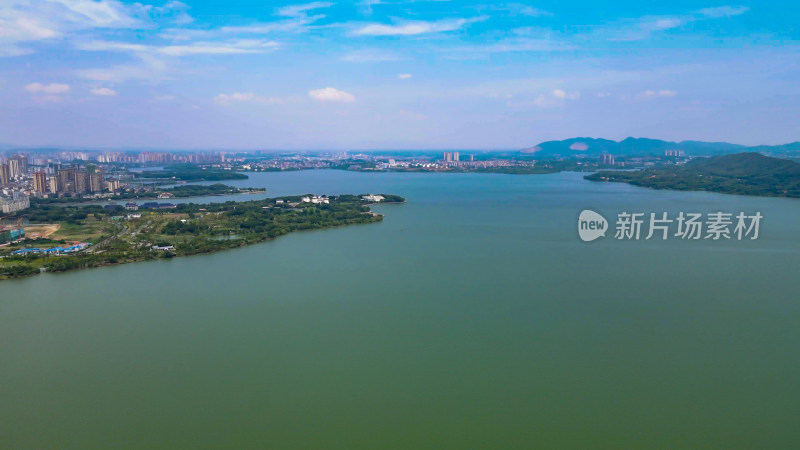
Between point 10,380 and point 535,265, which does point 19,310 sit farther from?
point 535,265

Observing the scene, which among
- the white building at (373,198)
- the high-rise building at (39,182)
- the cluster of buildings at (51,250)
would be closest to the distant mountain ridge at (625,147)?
the white building at (373,198)

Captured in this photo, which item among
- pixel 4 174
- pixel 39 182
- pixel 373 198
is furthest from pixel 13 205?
pixel 4 174

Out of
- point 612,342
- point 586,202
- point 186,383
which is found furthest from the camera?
point 586,202

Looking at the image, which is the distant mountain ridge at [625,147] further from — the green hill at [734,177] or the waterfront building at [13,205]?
the waterfront building at [13,205]

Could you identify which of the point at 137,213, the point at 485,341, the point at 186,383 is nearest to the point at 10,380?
the point at 186,383

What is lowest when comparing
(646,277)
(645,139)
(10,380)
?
(10,380)

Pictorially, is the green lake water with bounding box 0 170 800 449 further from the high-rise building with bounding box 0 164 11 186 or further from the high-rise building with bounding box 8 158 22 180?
the high-rise building with bounding box 8 158 22 180
